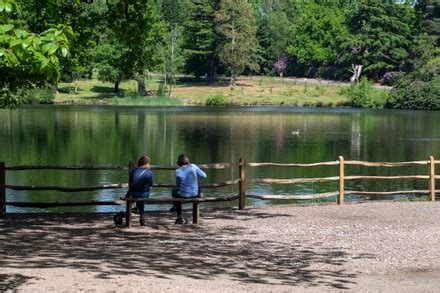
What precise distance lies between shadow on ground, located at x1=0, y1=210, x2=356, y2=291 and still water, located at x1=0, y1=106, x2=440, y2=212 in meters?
9.25

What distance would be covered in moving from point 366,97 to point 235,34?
25.4m

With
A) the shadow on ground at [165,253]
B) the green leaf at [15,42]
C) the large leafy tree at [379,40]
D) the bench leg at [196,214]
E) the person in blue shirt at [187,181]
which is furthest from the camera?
the large leafy tree at [379,40]

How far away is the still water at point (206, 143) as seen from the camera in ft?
108

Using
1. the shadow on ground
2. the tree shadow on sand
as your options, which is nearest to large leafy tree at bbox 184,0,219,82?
the shadow on ground

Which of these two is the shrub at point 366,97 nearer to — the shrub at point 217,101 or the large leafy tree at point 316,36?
the shrub at point 217,101

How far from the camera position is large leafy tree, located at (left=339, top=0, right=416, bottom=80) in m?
119

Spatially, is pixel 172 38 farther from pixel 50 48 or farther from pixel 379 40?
pixel 50 48

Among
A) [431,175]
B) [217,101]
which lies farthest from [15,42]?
[217,101]

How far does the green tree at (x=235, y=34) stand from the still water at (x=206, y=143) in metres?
39.0

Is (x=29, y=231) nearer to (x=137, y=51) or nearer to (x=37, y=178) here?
(x=137, y=51)

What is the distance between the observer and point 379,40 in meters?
120

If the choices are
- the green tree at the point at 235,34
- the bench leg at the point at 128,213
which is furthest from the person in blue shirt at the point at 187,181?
the green tree at the point at 235,34

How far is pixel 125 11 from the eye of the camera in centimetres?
1834

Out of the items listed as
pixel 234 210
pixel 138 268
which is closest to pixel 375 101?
pixel 234 210
